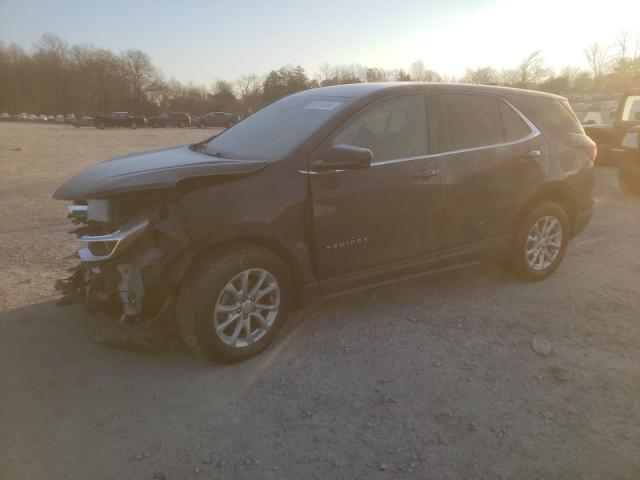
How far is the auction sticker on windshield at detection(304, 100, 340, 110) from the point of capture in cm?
386

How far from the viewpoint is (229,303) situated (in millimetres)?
3336

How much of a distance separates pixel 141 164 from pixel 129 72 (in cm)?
9917

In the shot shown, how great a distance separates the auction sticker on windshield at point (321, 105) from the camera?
152 inches

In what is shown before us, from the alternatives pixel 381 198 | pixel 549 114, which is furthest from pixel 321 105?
pixel 549 114

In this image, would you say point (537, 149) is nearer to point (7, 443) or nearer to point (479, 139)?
point (479, 139)

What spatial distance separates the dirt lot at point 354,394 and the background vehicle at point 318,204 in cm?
37

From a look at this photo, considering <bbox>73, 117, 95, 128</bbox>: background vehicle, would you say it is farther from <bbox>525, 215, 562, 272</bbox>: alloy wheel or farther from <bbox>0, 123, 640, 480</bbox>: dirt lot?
<bbox>525, 215, 562, 272</bbox>: alloy wheel

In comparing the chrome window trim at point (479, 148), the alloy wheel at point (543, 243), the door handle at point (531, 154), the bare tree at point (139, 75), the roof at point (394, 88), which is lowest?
the alloy wheel at point (543, 243)

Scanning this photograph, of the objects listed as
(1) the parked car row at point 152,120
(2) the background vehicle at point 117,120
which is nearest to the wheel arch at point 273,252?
(1) the parked car row at point 152,120

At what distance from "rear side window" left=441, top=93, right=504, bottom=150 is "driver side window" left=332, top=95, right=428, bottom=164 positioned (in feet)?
0.91

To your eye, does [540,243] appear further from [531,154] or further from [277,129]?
[277,129]

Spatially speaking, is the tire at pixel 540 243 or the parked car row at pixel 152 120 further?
the parked car row at pixel 152 120

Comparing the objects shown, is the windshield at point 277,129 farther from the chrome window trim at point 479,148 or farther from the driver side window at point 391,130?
the chrome window trim at point 479,148

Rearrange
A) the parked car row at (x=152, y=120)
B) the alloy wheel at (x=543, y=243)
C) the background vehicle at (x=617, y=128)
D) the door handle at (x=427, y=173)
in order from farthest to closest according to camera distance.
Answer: the parked car row at (x=152, y=120), the background vehicle at (x=617, y=128), the alloy wheel at (x=543, y=243), the door handle at (x=427, y=173)
